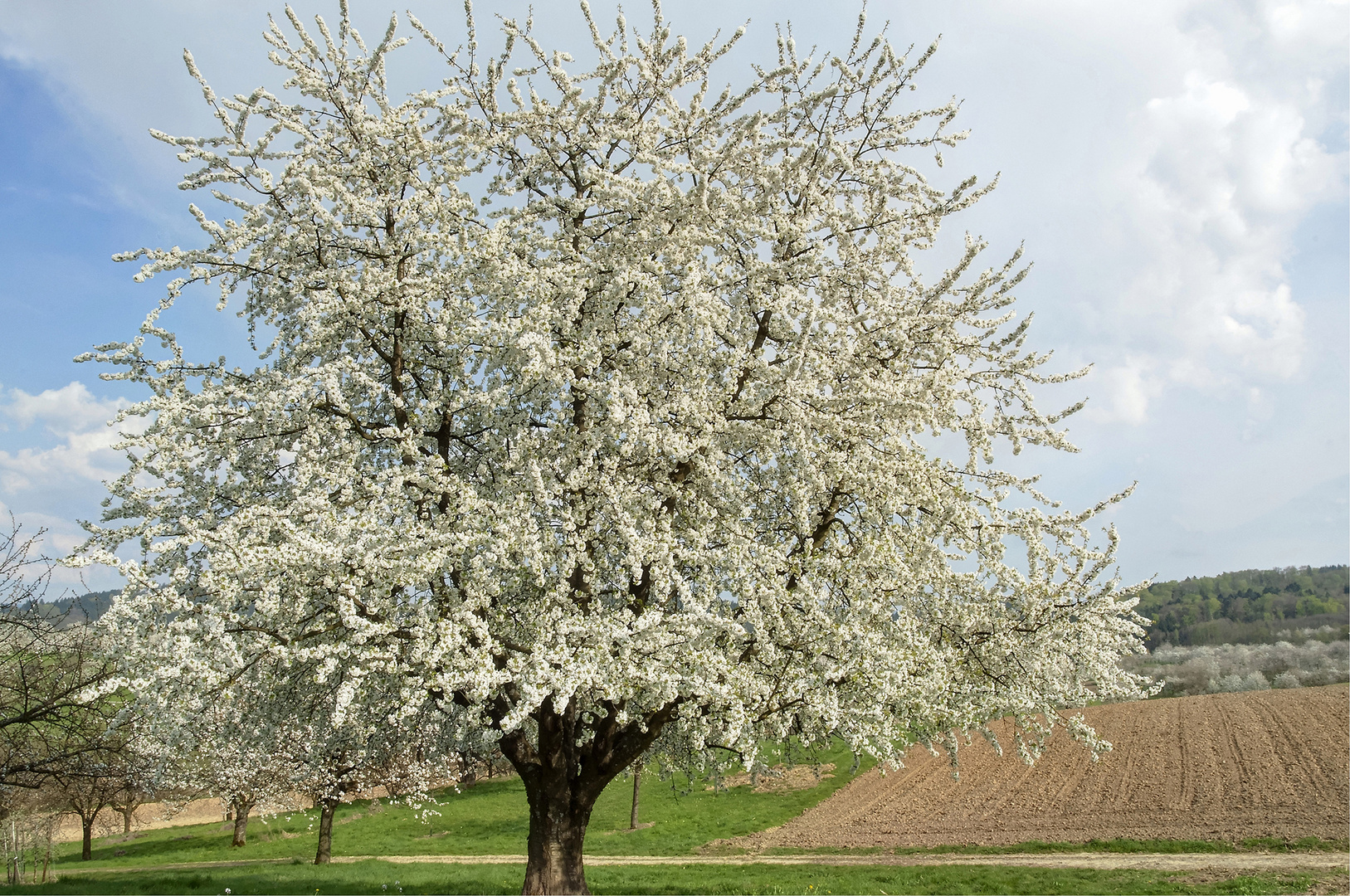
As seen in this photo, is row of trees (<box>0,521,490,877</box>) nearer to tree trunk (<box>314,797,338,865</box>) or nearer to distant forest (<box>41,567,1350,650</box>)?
tree trunk (<box>314,797,338,865</box>)

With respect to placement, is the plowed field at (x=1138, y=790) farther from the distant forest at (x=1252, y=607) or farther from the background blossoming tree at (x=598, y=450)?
the distant forest at (x=1252, y=607)

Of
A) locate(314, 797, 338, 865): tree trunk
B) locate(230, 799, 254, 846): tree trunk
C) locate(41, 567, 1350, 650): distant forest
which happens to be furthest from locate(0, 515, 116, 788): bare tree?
locate(41, 567, 1350, 650): distant forest

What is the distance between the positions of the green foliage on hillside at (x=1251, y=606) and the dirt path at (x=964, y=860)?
7915 centimetres

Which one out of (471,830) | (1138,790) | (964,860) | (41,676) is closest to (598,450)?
(41,676)

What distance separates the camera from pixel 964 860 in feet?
81.0

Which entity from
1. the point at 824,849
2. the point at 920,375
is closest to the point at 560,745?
the point at 920,375

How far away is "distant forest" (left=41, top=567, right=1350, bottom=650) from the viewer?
107 metres

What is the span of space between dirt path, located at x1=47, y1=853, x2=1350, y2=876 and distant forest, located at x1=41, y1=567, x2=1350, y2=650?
71.3 metres

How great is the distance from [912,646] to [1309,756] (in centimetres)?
3347

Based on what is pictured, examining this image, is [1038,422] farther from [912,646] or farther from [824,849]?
[824,849]

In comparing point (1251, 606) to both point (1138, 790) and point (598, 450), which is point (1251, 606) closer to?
point (1138, 790)

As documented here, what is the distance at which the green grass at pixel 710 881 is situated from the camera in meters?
18.4

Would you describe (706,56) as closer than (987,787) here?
Yes

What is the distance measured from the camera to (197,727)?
1050 centimetres
